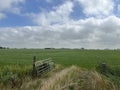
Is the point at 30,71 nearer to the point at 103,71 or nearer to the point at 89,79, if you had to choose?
the point at 103,71

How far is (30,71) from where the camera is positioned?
20.5m

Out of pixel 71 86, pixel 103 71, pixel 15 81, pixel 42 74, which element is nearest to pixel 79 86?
pixel 71 86

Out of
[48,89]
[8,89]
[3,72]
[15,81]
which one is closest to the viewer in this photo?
[48,89]

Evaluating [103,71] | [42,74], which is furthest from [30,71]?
[103,71]

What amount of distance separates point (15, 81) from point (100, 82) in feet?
21.5

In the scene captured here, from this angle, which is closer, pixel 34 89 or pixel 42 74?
pixel 34 89

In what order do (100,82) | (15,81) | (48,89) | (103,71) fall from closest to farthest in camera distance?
(48,89)
(100,82)
(15,81)
(103,71)

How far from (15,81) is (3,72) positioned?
3213mm

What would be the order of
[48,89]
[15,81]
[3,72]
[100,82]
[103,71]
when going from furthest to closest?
[103,71] → [3,72] → [15,81] → [100,82] → [48,89]

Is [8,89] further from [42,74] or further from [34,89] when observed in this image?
[42,74]

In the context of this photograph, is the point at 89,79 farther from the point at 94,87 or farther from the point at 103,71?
the point at 103,71

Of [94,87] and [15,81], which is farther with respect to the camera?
[15,81]

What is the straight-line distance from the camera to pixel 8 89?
45.8ft

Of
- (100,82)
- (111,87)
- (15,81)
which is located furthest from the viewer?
(15,81)
